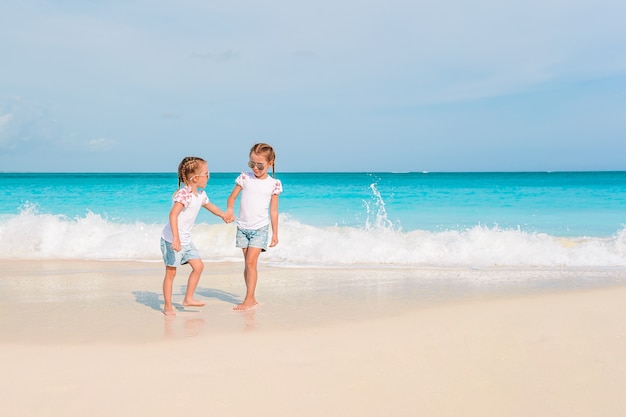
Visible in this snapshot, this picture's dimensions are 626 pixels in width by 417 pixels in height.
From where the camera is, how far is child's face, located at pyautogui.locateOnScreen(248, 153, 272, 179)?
17.8 feet

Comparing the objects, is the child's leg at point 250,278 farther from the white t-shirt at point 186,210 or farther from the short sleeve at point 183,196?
the short sleeve at point 183,196

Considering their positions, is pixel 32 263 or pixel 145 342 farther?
pixel 32 263

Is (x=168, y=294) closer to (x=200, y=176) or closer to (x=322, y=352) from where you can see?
(x=200, y=176)

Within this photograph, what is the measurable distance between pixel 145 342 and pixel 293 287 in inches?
96.8

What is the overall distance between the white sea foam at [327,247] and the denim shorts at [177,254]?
10.2 feet

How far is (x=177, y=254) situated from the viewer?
17.4 feet

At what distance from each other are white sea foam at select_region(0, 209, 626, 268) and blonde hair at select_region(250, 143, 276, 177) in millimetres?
3209

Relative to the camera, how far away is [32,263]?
29.0 feet

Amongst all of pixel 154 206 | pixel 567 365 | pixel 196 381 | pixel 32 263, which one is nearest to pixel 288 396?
pixel 196 381

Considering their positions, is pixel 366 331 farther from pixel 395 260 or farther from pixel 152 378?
pixel 395 260

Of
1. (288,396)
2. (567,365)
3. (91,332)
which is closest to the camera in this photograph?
(288,396)

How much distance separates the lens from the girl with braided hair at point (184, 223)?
203 inches

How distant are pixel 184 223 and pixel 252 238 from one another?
0.64 m

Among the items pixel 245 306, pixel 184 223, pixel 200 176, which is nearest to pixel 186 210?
pixel 184 223
